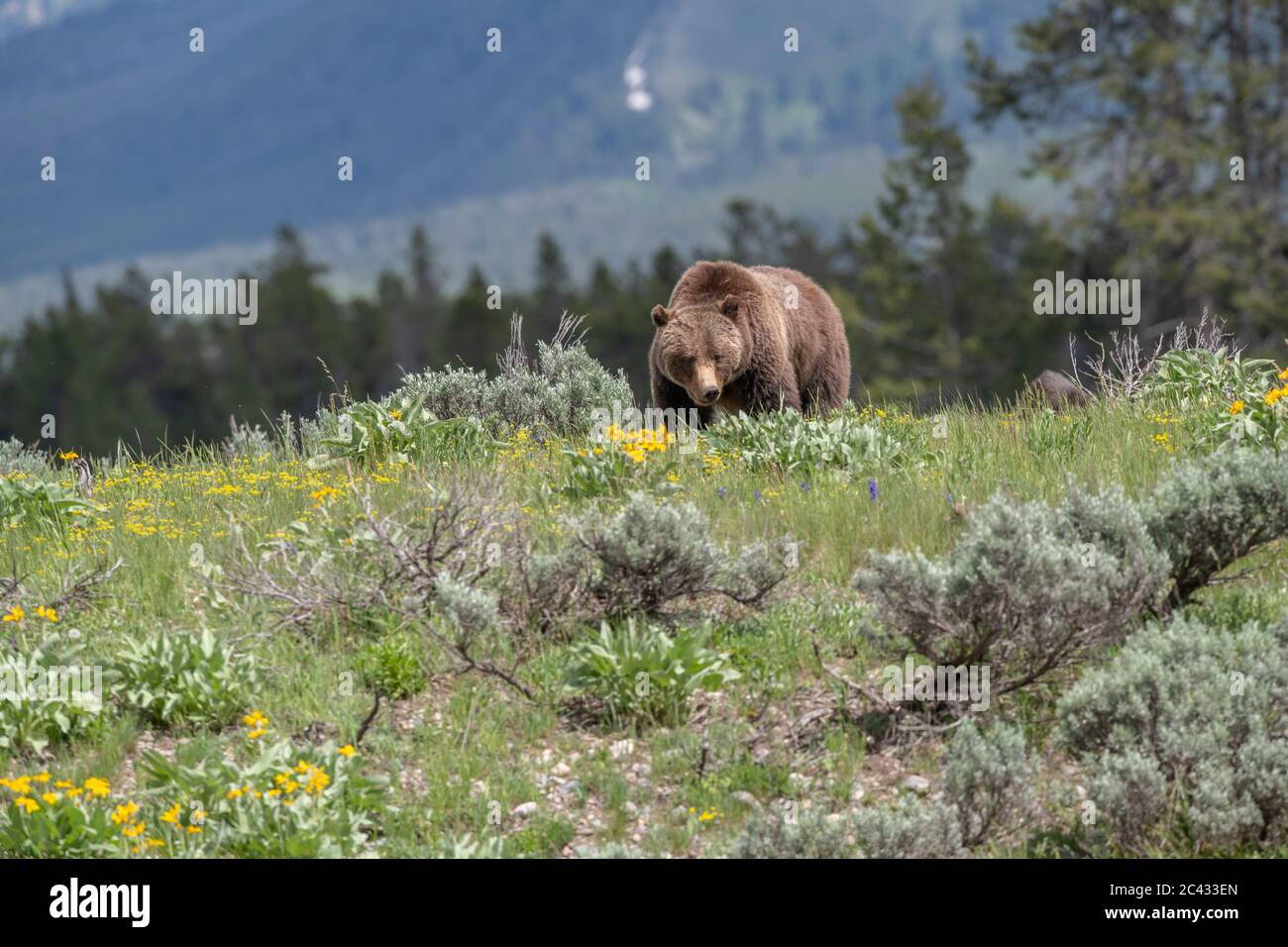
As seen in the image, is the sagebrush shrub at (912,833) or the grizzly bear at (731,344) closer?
the sagebrush shrub at (912,833)

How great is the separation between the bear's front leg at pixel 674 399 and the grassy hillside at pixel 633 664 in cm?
405

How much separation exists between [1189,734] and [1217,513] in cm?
125

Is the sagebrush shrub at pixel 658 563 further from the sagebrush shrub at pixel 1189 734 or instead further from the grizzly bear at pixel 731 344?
the grizzly bear at pixel 731 344

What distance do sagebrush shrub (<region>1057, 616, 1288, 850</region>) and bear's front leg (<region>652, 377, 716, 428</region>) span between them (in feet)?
21.7

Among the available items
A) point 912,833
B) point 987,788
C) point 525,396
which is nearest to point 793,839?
point 912,833

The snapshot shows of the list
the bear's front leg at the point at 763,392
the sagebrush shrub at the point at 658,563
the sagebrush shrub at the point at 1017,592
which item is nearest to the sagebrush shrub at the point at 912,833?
the sagebrush shrub at the point at 1017,592

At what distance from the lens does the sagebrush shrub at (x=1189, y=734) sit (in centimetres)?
483

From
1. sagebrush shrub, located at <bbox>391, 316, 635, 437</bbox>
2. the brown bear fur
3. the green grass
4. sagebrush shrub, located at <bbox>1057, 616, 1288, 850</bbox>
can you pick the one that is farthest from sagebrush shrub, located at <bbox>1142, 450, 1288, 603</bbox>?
the brown bear fur

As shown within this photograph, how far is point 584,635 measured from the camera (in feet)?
20.4

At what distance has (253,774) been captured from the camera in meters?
5.05

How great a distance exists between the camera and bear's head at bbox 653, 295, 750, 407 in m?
11.1

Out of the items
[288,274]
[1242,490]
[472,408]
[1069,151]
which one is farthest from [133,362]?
[1242,490]

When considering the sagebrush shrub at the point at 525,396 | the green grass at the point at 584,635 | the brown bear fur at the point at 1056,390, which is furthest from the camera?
the brown bear fur at the point at 1056,390

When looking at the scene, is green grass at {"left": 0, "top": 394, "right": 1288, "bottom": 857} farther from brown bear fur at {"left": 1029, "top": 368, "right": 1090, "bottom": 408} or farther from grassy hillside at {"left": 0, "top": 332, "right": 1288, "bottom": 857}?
brown bear fur at {"left": 1029, "top": 368, "right": 1090, "bottom": 408}
